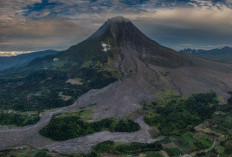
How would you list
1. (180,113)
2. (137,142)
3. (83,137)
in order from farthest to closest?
(180,113)
(83,137)
(137,142)

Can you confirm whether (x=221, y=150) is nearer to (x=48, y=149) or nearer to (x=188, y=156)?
(x=188, y=156)

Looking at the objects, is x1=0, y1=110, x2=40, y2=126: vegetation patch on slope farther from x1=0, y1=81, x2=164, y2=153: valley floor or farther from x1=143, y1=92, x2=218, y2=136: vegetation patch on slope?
x1=143, y1=92, x2=218, y2=136: vegetation patch on slope

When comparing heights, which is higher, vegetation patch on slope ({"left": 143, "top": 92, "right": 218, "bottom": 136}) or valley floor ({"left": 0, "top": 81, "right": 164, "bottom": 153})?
vegetation patch on slope ({"left": 143, "top": 92, "right": 218, "bottom": 136})

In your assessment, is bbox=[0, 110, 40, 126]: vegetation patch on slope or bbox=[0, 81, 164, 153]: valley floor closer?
bbox=[0, 81, 164, 153]: valley floor

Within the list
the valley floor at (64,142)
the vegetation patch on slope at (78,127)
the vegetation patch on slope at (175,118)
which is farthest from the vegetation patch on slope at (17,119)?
the vegetation patch on slope at (175,118)

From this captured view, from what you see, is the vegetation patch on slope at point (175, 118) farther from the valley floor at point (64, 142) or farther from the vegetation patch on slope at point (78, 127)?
the vegetation patch on slope at point (78, 127)

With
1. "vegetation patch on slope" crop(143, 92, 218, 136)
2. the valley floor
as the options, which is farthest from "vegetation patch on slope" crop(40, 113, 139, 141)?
"vegetation patch on slope" crop(143, 92, 218, 136)

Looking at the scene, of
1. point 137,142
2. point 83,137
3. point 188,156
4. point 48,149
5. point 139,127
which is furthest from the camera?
point 139,127

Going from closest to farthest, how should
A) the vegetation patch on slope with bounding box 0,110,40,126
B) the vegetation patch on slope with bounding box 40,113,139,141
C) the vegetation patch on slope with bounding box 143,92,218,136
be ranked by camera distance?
the vegetation patch on slope with bounding box 40,113,139,141 → the vegetation patch on slope with bounding box 143,92,218,136 → the vegetation patch on slope with bounding box 0,110,40,126

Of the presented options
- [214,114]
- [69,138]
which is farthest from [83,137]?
[214,114]
